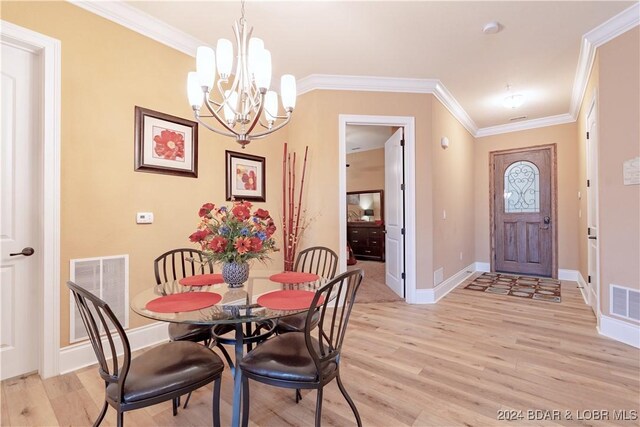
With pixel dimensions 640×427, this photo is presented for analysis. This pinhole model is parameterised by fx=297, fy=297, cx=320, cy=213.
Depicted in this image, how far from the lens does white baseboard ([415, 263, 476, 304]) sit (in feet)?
12.0

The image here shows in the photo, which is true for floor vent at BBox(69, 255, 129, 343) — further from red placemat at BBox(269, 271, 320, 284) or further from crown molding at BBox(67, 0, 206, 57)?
crown molding at BBox(67, 0, 206, 57)

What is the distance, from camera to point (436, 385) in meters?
1.93

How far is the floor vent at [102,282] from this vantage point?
2.13m

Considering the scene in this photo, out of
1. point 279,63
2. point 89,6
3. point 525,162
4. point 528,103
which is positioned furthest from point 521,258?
point 89,6

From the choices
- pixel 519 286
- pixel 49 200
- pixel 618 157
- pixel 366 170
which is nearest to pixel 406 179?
pixel 618 157

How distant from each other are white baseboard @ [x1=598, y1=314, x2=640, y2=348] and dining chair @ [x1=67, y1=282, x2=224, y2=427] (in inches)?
129

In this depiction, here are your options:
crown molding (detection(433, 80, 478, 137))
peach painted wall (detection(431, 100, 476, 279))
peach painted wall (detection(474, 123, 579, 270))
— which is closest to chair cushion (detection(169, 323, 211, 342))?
peach painted wall (detection(431, 100, 476, 279))

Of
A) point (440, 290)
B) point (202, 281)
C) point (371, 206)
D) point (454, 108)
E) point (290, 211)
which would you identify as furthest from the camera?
point (371, 206)

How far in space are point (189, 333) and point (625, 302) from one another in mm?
3465

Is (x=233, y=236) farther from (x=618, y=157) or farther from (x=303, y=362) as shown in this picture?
(x=618, y=157)

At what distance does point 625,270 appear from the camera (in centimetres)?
254

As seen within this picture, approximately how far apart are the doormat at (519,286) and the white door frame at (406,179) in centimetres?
136

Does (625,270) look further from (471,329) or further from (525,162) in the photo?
(525,162)

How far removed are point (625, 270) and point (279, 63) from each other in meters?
3.77
